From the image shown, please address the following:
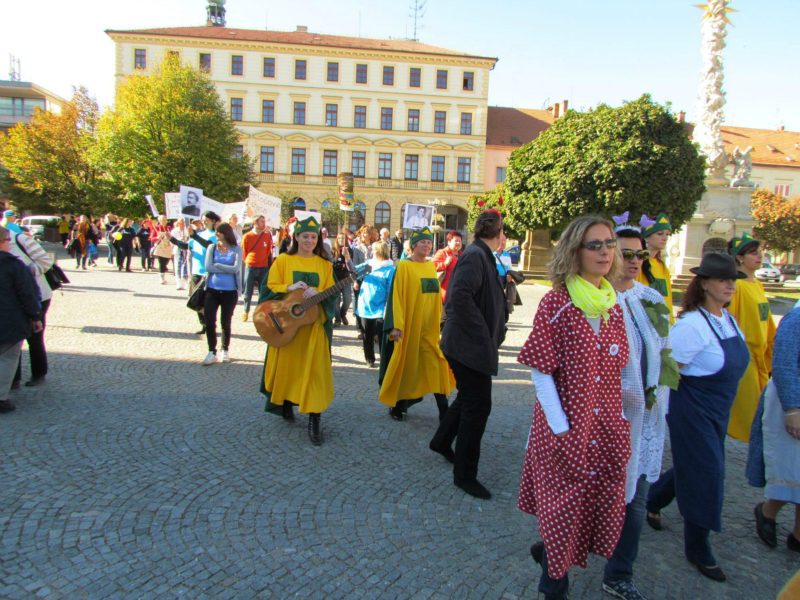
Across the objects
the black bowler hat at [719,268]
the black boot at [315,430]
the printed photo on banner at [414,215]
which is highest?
the printed photo on banner at [414,215]

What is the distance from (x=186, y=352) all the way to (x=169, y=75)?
35024mm

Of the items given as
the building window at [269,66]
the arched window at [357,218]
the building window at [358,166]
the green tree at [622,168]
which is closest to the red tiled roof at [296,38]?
the building window at [269,66]

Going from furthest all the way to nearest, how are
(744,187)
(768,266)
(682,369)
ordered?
(768,266) < (744,187) < (682,369)

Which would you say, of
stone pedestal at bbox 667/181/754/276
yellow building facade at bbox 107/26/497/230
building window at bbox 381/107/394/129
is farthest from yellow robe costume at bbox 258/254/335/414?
building window at bbox 381/107/394/129

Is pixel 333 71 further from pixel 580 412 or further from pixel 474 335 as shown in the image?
pixel 580 412

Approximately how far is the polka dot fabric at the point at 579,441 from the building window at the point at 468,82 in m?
59.4

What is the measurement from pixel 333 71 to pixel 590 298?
5950cm

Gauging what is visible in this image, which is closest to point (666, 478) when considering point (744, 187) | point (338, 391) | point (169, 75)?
point (338, 391)

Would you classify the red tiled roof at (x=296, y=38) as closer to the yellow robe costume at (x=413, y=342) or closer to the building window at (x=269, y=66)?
the building window at (x=269, y=66)

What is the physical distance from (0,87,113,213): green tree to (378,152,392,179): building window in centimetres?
2522

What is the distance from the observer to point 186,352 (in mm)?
8484

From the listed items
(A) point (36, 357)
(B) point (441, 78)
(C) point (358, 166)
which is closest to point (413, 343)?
(A) point (36, 357)

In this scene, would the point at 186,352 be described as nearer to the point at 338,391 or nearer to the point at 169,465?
the point at 338,391

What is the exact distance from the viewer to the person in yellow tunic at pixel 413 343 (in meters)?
5.58
